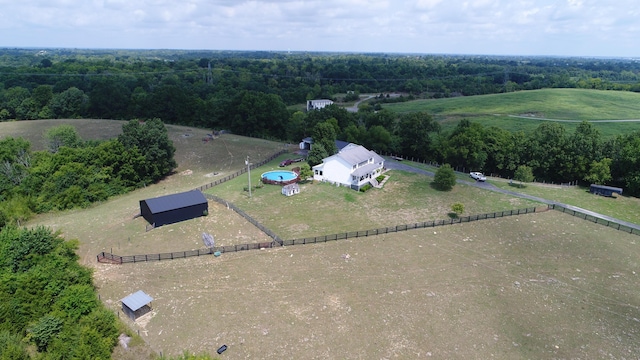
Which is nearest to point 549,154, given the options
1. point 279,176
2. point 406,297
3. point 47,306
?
point 279,176

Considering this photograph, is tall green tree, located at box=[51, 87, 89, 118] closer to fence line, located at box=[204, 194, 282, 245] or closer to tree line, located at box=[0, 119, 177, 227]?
tree line, located at box=[0, 119, 177, 227]

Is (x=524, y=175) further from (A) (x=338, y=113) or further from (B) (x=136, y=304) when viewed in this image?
(B) (x=136, y=304)

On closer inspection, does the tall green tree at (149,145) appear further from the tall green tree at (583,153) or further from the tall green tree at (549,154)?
the tall green tree at (583,153)

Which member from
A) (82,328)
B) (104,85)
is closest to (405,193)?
(82,328)

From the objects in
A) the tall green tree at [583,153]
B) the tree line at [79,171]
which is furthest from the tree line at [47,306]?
the tall green tree at [583,153]

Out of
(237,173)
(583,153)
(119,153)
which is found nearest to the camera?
(583,153)

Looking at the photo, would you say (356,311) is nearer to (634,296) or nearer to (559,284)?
(559,284)

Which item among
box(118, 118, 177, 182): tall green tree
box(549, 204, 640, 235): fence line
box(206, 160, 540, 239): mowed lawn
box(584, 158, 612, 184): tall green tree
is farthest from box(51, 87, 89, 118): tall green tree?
box(584, 158, 612, 184): tall green tree
